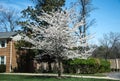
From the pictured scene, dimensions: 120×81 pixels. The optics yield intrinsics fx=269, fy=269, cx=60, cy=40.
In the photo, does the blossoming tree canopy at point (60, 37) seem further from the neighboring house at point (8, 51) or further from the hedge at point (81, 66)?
the neighboring house at point (8, 51)

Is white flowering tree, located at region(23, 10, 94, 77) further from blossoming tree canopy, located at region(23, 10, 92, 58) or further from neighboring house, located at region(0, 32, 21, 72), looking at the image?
neighboring house, located at region(0, 32, 21, 72)

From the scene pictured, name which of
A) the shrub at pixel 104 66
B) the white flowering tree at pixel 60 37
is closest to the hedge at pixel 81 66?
the shrub at pixel 104 66

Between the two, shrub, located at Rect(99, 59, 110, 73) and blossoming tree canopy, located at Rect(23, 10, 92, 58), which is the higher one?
blossoming tree canopy, located at Rect(23, 10, 92, 58)

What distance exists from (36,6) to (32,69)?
32.7ft

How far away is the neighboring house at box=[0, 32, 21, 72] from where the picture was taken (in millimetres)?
38438

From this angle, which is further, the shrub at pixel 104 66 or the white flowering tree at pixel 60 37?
the shrub at pixel 104 66

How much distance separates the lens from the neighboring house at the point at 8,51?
126 feet

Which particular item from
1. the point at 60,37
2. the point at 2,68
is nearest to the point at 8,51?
the point at 2,68

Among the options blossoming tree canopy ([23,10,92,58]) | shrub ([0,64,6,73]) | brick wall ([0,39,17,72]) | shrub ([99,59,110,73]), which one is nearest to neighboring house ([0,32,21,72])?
brick wall ([0,39,17,72])

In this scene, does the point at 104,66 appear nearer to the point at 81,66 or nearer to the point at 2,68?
the point at 81,66

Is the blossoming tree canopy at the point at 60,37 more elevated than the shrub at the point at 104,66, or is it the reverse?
the blossoming tree canopy at the point at 60,37

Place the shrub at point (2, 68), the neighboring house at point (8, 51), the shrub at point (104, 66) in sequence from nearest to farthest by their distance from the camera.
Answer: the shrub at point (104, 66) < the shrub at point (2, 68) < the neighboring house at point (8, 51)

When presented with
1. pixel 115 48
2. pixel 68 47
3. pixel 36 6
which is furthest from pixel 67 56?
pixel 115 48

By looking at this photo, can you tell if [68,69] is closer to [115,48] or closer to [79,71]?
[79,71]
